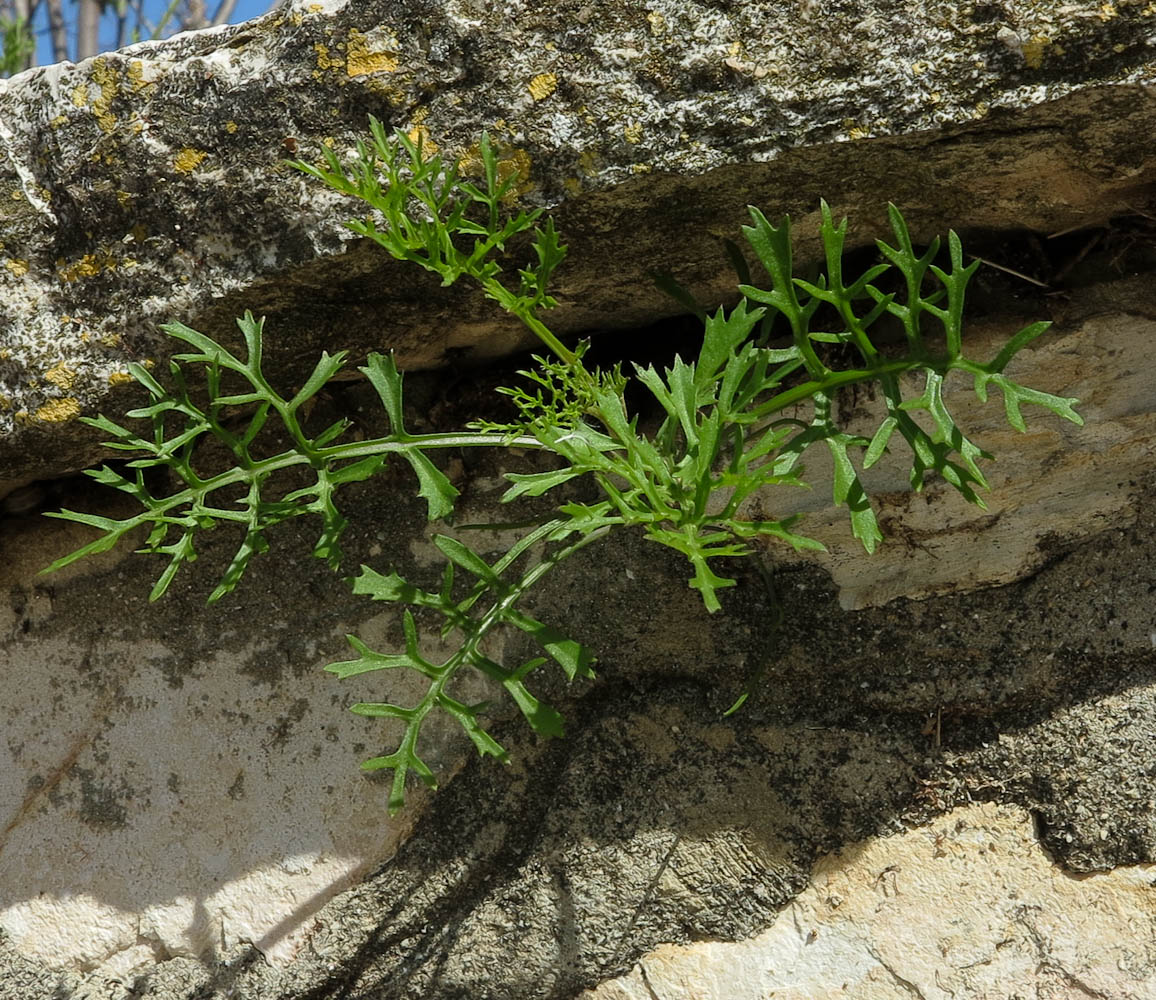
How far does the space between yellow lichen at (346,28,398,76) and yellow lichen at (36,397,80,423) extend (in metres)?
0.92

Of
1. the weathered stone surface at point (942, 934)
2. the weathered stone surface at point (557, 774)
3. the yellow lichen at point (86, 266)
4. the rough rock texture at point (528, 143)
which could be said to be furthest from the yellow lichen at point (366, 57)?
the weathered stone surface at point (942, 934)

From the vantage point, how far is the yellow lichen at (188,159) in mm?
2211

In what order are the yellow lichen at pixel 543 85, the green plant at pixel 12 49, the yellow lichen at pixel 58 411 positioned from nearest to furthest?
the yellow lichen at pixel 543 85
the yellow lichen at pixel 58 411
the green plant at pixel 12 49

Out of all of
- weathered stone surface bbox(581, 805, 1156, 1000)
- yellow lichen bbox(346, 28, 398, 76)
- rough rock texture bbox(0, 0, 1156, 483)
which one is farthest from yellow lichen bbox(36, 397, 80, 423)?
weathered stone surface bbox(581, 805, 1156, 1000)

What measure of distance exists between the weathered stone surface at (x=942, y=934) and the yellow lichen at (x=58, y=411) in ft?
5.46

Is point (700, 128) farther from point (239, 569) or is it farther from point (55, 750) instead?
point (55, 750)

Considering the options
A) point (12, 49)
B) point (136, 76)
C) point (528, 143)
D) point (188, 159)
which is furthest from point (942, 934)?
point (12, 49)

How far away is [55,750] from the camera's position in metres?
2.70

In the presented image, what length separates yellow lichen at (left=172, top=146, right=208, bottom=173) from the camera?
7.25 feet

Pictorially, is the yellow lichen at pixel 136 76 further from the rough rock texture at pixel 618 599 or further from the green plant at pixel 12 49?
the green plant at pixel 12 49

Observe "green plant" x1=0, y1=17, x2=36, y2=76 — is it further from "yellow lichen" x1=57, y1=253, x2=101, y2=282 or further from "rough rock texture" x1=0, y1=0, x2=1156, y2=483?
"yellow lichen" x1=57, y1=253, x2=101, y2=282

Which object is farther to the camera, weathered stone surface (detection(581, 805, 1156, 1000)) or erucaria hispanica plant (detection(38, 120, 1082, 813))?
weathered stone surface (detection(581, 805, 1156, 1000))

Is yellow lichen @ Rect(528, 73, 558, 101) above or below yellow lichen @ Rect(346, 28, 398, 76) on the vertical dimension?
below

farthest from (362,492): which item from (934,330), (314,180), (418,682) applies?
(934,330)
